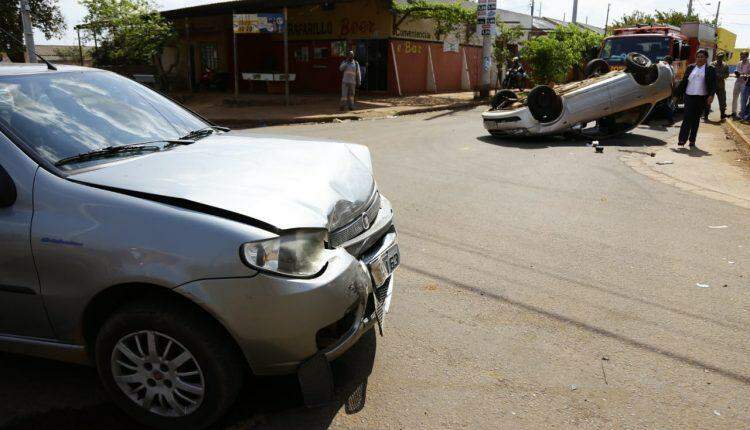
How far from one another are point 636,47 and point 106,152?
55.2ft

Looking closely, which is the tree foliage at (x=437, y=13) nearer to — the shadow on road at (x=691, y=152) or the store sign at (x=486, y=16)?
the store sign at (x=486, y=16)

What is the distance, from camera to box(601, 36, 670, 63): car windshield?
16.1 meters

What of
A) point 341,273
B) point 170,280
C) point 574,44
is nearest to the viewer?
point 170,280

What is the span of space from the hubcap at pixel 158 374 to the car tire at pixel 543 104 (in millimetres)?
9989

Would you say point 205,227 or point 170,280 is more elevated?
point 205,227

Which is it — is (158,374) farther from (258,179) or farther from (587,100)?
(587,100)

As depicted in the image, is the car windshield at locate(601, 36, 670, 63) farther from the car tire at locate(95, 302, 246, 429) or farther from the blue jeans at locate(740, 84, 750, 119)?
the car tire at locate(95, 302, 246, 429)

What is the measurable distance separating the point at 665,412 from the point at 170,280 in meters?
2.46

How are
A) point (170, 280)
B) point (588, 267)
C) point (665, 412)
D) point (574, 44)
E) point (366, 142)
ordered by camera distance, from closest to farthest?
point (170, 280)
point (665, 412)
point (588, 267)
point (366, 142)
point (574, 44)

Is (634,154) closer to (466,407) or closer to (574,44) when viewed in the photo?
(466,407)

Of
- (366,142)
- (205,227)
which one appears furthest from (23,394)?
(366,142)

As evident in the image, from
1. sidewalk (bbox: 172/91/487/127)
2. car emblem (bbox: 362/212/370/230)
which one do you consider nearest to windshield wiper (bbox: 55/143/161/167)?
car emblem (bbox: 362/212/370/230)

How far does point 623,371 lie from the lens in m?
3.19

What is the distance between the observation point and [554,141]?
1179 cm
